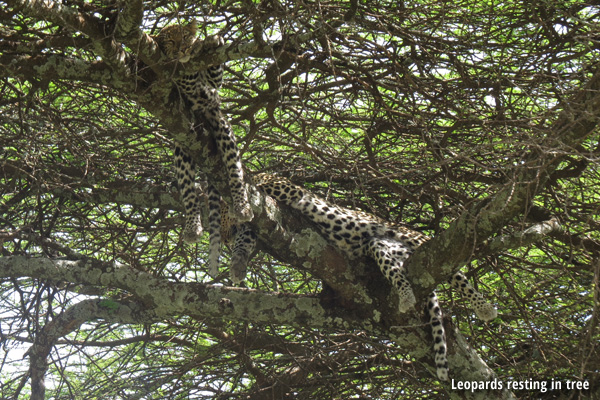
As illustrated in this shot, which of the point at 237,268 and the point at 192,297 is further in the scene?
the point at 237,268

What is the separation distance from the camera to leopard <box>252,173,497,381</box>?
203 inches

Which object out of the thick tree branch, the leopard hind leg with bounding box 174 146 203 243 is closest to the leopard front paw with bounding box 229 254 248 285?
the leopard hind leg with bounding box 174 146 203 243

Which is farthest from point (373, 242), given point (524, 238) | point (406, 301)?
point (524, 238)

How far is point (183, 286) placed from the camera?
18.8ft

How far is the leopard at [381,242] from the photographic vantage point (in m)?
5.16

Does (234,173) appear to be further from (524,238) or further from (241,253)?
(524,238)

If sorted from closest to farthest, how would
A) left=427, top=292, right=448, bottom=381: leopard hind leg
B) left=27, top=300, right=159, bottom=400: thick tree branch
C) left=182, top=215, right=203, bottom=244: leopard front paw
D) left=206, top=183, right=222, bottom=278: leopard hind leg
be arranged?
left=427, top=292, right=448, bottom=381: leopard hind leg
left=182, top=215, right=203, bottom=244: leopard front paw
left=27, top=300, right=159, bottom=400: thick tree branch
left=206, top=183, right=222, bottom=278: leopard hind leg

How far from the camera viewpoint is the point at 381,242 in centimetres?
570

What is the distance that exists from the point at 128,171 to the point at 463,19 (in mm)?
3493

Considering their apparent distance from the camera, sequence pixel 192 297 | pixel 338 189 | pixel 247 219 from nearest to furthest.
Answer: pixel 247 219 → pixel 192 297 → pixel 338 189

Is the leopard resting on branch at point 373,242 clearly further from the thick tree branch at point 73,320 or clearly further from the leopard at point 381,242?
the thick tree branch at point 73,320

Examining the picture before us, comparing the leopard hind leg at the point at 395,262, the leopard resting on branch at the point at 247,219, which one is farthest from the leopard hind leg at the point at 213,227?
the leopard hind leg at the point at 395,262

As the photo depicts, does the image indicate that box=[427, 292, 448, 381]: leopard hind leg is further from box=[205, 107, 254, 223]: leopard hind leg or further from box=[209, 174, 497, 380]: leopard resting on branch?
box=[205, 107, 254, 223]: leopard hind leg

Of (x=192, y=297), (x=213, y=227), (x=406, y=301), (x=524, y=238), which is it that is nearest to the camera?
(x=524, y=238)
